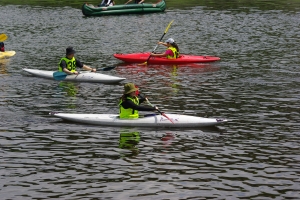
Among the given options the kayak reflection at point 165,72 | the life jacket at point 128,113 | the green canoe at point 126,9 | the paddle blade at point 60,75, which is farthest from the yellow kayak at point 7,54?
the green canoe at point 126,9

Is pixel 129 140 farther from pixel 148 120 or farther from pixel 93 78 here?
pixel 93 78

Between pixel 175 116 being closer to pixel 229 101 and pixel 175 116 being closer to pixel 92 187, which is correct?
pixel 229 101

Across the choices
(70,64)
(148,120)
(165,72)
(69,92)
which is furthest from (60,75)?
(148,120)

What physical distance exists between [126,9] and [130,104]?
3655cm

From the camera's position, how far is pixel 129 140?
1962 centimetres

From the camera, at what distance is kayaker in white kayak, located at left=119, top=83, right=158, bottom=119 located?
814 inches

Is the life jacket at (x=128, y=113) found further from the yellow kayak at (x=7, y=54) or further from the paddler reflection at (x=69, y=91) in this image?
the yellow kayak at (x=7, y=54)

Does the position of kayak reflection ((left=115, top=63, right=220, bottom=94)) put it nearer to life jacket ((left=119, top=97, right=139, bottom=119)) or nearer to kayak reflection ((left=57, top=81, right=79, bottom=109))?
kayak reflection ((left=57, top=81, right=79, bottom=109))

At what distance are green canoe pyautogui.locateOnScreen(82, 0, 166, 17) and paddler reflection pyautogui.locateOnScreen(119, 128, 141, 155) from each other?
3515 centimetres

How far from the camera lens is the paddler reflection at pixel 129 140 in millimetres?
18745

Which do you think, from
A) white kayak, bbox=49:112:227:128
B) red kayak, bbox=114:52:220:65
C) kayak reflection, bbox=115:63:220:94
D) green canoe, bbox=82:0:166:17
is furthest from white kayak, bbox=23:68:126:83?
green canoe, bbox=82:0:166:17

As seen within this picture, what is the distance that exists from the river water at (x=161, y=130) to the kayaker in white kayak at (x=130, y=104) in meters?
0.58

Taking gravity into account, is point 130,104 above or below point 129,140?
above

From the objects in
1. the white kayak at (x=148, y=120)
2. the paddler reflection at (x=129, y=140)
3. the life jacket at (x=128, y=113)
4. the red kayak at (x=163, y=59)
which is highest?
the red kayak at (x=163, y=59)
